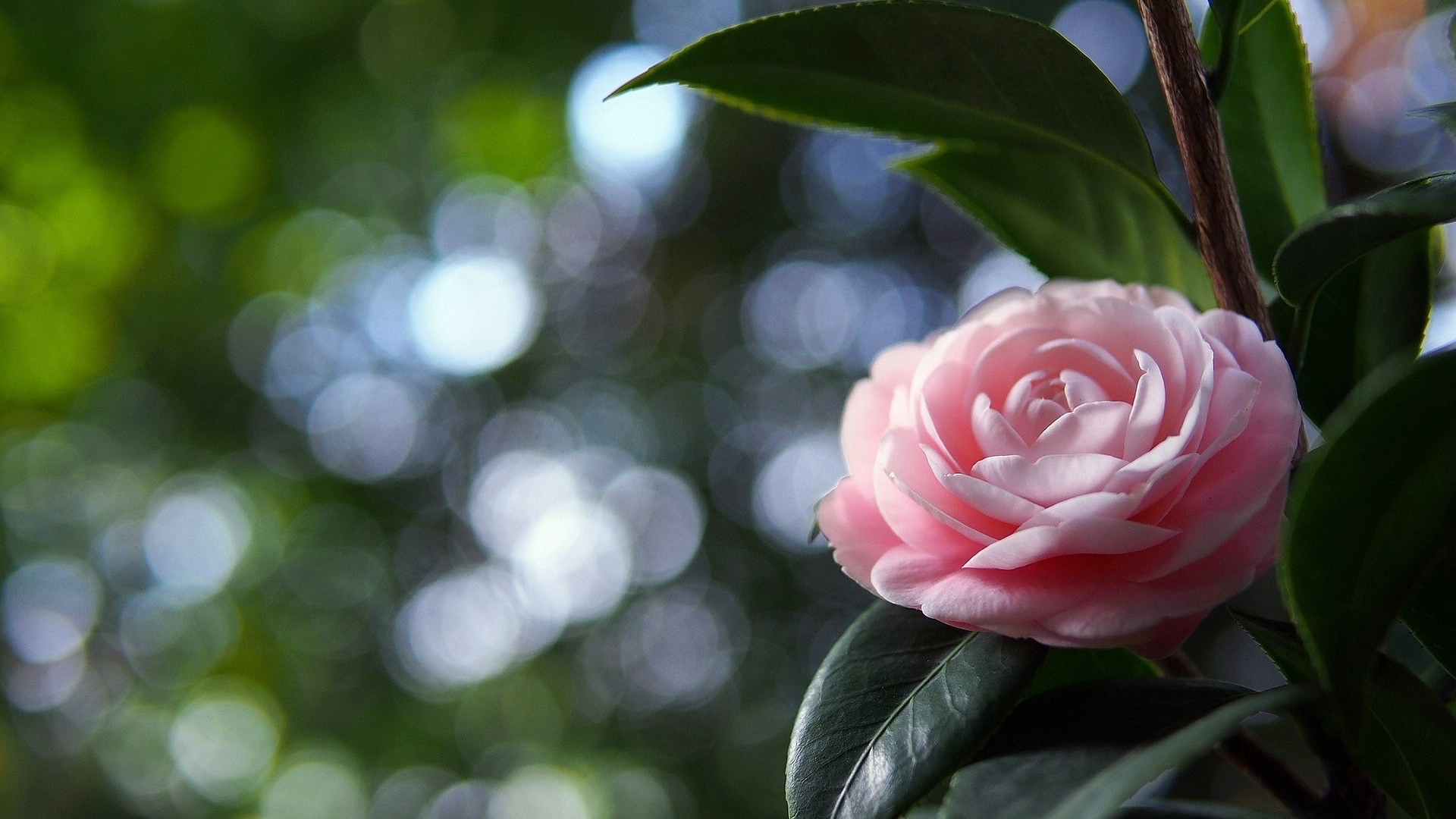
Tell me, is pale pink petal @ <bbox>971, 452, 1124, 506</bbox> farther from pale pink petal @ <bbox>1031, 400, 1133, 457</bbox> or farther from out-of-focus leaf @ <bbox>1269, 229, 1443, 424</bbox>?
out-of-focus leaf @ <bbox>1269, 229, 1443, 424</bbox>

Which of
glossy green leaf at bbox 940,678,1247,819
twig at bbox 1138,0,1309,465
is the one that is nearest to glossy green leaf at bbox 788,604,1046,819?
glossy green leaf at bbox 940,678,1247,819

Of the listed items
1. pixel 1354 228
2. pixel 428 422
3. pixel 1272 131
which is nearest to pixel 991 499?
pixel 1354 228

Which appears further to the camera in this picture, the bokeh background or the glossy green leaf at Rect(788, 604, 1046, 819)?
the bokeh background

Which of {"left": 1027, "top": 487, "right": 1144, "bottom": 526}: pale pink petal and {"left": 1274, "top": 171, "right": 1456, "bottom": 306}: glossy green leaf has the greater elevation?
{"left": 1274, "top": 171, "right": 1456, "bottom": 306}: glossy green leaf

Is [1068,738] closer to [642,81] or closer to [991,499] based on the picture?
[991,499]

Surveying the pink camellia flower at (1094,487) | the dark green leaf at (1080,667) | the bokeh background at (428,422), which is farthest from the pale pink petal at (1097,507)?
the bokeh background at (428,422)

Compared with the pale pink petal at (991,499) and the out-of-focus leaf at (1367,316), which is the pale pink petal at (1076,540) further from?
the out-of-focus leaf at (1367,316)
